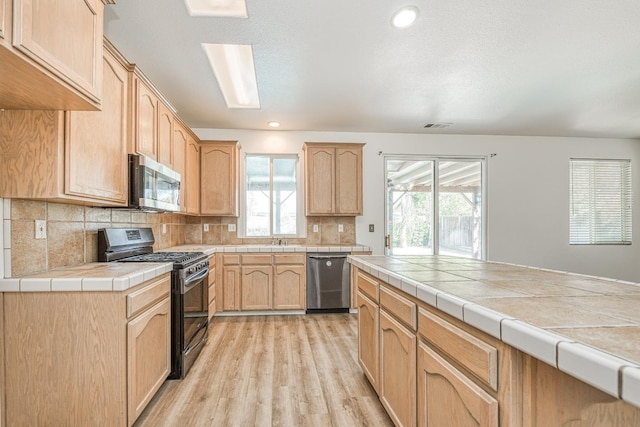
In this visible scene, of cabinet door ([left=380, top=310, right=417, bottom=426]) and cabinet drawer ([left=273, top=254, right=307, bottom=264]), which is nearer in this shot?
cabinet door ([left=380, top=310, right=417, bottom=426])

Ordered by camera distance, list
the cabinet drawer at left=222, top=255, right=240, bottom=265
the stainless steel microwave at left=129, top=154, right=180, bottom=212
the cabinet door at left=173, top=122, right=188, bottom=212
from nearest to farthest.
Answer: the stainless steel microwave at left=129, top=154, right=180, bottom=212, the cabinet door at left=173, top=122, right=188, bottom=212, the cabinet drawer at left=222, top=255, right=240, bottom=265

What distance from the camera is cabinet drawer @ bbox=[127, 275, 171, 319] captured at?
1706 millimetres

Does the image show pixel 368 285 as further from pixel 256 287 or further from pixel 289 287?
pixel 256 287

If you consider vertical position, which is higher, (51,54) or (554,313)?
(51,54)

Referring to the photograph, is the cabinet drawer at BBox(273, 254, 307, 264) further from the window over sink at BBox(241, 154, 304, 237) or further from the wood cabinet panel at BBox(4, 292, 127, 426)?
the wood cabinet panel at BBox(4, 292, 127, 426)

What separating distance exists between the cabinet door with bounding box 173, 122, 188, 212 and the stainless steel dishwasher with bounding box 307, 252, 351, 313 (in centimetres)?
164

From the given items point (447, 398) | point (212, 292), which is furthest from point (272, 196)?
point (447, 398)

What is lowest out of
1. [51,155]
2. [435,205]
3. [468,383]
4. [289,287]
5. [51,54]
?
[289,287]

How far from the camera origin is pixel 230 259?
3.89m

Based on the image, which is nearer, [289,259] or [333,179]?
[289,259]

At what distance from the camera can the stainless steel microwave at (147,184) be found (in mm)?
2281

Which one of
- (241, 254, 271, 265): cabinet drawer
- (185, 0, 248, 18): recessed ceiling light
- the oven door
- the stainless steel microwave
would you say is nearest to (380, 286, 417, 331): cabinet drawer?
the oven door

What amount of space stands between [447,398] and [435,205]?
157 inches

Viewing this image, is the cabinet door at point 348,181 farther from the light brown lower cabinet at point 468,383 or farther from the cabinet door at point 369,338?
the light brown lower cabinet at point 468,383
